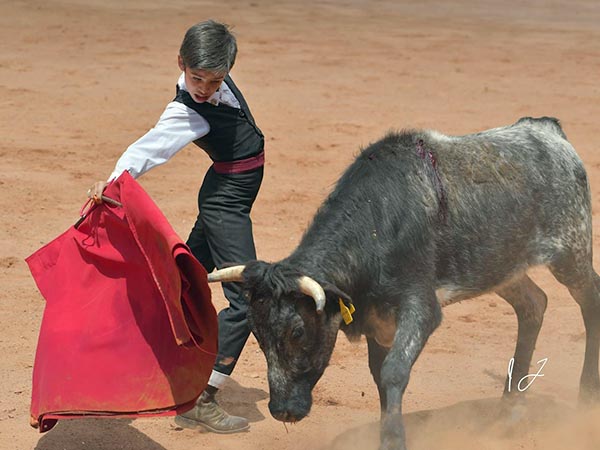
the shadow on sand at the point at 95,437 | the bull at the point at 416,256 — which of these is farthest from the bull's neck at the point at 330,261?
the shadow on sand at the point at 95,437

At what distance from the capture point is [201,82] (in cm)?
521

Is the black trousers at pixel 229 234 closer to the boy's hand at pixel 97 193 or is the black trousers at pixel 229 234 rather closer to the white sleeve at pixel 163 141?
the white sleeve at pixel 163 141

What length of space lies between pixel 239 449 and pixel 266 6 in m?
14.1

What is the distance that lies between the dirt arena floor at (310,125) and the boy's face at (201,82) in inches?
66.5

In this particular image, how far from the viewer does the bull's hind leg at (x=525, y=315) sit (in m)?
6.50

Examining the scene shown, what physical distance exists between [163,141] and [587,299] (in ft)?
8.71

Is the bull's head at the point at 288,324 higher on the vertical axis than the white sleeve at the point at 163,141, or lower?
lower

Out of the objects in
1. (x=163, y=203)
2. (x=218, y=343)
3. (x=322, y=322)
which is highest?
(x=322, y=322)

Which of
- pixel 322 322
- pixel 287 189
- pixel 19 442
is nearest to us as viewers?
pixel 322 322

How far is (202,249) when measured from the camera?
233 inches

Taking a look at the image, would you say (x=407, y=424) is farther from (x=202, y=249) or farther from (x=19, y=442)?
(x=19, y=442)

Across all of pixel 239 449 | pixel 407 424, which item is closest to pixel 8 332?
pixel 239 449

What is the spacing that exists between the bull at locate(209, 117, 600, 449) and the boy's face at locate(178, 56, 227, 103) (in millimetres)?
766

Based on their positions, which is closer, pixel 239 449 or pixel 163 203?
pixel 239 449
